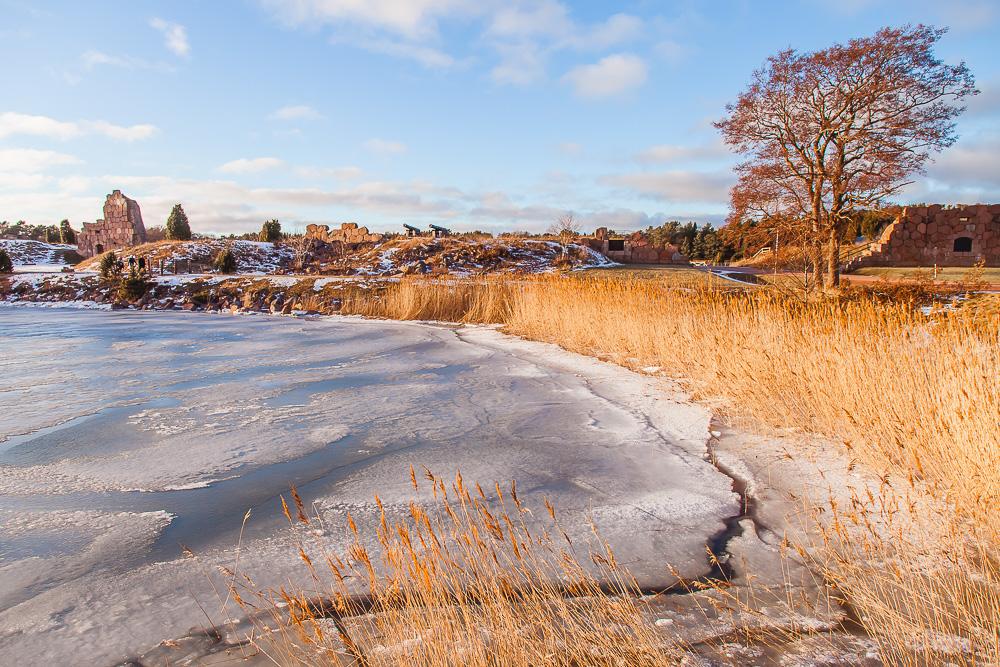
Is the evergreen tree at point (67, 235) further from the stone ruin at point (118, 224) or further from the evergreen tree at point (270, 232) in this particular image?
the evergreen tree at point (270, 232)

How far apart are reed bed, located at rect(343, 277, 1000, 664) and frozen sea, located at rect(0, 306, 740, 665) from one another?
1.84 feet

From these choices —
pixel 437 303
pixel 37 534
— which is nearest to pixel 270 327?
pixel 437 303

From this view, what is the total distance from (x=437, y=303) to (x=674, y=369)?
743 cm

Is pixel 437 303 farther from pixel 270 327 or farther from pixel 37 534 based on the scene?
pixel 37 534

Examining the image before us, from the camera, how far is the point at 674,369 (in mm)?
6598

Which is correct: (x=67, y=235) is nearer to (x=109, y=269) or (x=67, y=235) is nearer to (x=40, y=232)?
(x=40, y=232)

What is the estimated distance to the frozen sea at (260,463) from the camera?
7.67 feet

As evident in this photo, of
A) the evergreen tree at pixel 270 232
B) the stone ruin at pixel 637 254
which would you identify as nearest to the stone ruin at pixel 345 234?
the evergreen tree at pixel 270 232

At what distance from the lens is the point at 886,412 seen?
359 centimetres

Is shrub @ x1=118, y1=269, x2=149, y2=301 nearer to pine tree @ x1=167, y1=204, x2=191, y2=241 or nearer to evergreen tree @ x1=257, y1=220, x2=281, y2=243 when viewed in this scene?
evergreen tree @ x1=257, y1=220, x2=281, y2=243

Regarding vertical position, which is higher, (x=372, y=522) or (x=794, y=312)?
(x=794, y=312)

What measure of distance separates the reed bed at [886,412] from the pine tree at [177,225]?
30850 millimetres

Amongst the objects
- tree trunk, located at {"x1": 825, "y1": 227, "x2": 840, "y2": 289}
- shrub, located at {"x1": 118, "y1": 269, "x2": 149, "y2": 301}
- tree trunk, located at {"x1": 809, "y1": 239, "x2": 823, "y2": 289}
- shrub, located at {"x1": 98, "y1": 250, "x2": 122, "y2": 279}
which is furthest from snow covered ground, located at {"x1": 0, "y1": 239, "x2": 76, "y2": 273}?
tree trunk, located at {"x1": 825, "y1": 227, "x2": 840, "y2": 289}

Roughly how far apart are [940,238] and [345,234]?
26153mm
